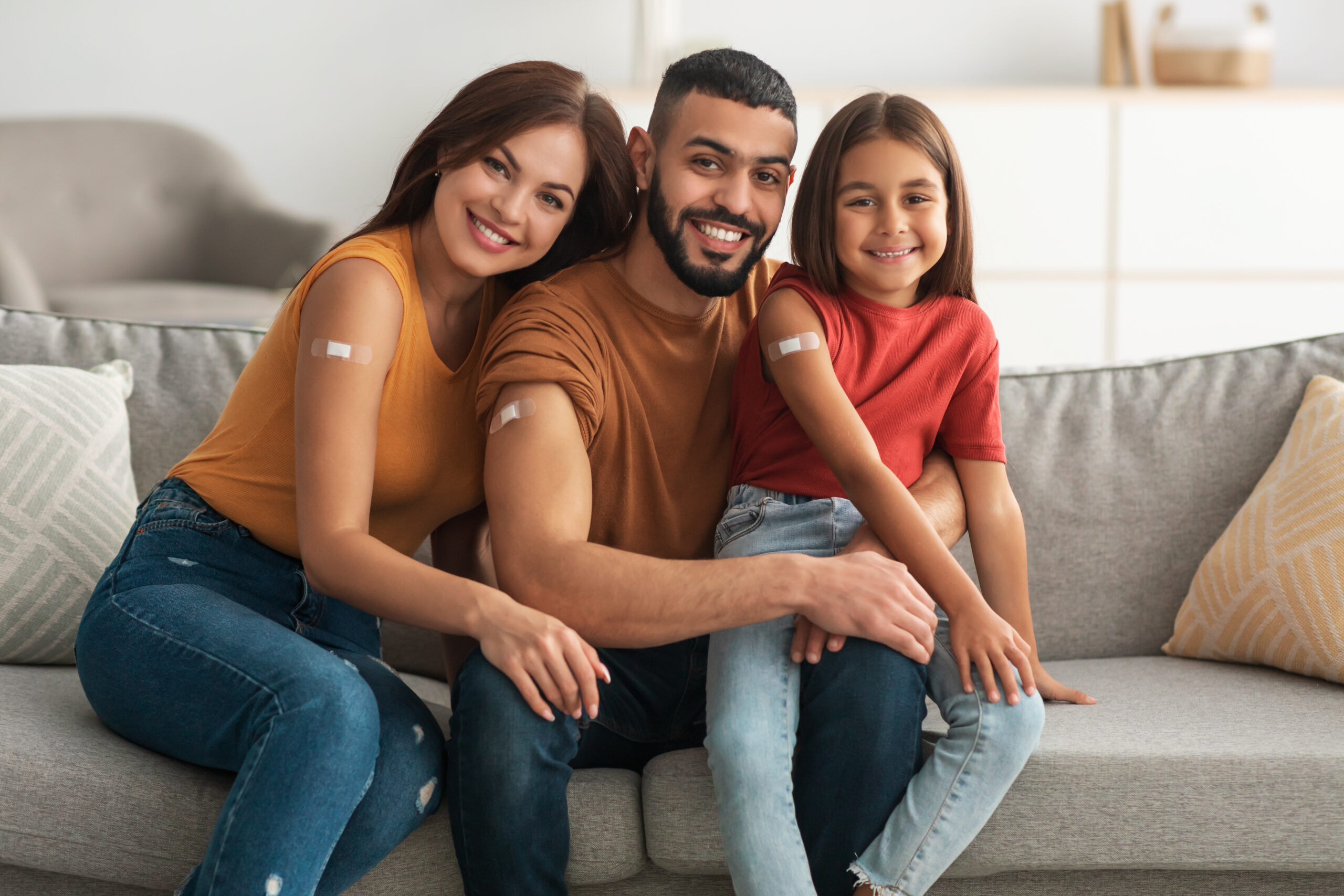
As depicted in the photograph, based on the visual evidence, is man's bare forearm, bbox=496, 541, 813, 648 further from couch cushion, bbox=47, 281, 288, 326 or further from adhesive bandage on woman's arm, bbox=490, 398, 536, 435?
couch cushion, bbox=47, 281, 288, 326

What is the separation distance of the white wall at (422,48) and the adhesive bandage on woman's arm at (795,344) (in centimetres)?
319

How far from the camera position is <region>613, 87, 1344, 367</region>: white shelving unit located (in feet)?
12.8

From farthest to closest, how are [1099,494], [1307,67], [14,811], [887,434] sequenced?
[1307,67]
[1099,494]
[887,434]
[14,811]

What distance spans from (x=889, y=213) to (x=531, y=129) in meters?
0.44

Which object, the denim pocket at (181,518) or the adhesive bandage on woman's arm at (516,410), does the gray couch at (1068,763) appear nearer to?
the denim pocket at (181,518)

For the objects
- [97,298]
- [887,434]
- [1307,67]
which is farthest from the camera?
[1307,67]

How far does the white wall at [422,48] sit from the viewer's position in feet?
14.4

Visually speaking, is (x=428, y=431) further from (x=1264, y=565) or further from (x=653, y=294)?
(x=1264, y=565)

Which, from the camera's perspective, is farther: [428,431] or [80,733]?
[428,431]

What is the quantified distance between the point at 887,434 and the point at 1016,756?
1.38ft

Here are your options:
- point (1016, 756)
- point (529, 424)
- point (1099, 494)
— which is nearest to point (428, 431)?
point (529, 424)

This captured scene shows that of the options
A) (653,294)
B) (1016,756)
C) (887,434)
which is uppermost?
(653,294)

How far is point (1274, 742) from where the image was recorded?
1270 mm

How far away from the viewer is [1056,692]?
1440mm
